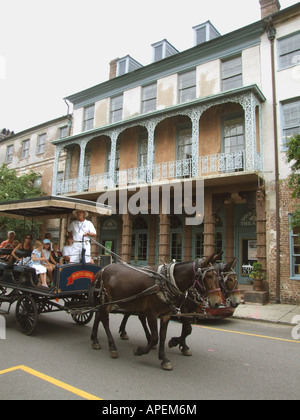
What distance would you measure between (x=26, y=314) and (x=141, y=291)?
2.84 meters

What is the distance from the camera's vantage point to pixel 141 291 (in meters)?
5.09

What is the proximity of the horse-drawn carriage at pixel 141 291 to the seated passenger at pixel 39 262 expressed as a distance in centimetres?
14

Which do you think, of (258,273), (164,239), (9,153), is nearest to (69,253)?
(258,273)

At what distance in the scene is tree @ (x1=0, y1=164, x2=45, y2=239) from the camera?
Result: 19.8 metres

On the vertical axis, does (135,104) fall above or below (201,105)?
above

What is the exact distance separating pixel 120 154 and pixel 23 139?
1180 cm

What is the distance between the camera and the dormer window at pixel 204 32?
16.1 m

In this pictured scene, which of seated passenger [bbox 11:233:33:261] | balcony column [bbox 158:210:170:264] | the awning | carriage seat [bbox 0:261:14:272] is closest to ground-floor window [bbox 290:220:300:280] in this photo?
balcony column [bbox 158:210:170:264]

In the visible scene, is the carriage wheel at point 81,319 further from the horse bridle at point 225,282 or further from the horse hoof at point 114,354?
the horse bridle at point 225,282

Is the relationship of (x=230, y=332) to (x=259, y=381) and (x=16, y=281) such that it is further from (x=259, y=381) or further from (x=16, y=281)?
(x=16, y=281)

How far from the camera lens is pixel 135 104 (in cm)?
1736

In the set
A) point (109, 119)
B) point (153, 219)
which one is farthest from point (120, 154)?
point (153, 219)

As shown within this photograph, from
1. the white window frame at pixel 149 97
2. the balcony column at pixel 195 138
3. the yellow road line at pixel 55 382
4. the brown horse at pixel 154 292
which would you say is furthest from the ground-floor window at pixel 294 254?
the yellow road line at pixel 55 382

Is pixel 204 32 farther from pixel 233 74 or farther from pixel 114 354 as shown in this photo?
pixel 114 354
